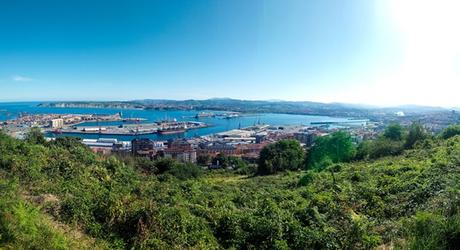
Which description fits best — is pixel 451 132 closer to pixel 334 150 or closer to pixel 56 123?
pixel 334 150

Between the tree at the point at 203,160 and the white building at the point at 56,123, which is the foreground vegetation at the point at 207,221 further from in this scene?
the white building at the point at 56,123

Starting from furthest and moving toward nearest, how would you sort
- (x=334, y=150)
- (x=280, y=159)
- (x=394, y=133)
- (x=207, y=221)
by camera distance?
1. (x=394, y=133)
2. (x=280, y=159)
3. (x=334, y=150)
4. (x=207, y=221)

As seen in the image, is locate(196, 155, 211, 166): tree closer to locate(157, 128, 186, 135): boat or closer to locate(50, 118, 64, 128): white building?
locate(157, 128, 186, 135): boat

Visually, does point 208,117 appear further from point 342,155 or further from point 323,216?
point 323,216

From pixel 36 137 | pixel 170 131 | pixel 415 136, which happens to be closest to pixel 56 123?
pixel 170 131

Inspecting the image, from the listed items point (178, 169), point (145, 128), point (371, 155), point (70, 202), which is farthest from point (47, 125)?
point (70, 202)
